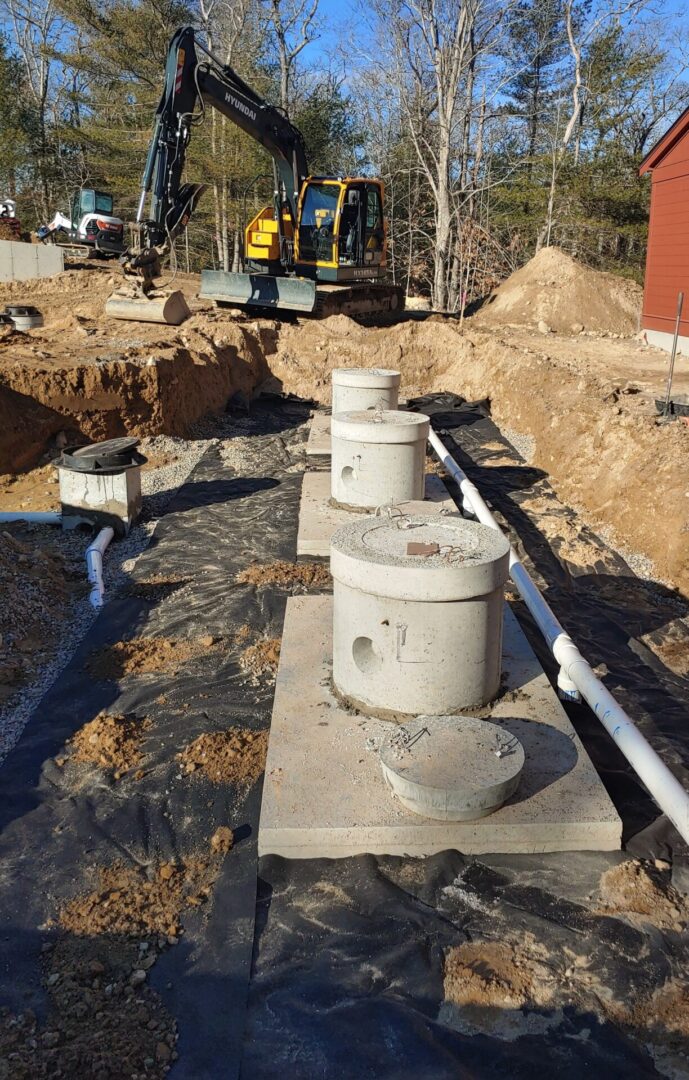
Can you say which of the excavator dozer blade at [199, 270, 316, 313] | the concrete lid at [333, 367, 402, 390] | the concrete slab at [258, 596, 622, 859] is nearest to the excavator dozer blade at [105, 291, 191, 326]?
the excavator dozer blade at [199, 270, 316, 313]

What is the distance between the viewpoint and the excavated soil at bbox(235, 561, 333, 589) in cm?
761

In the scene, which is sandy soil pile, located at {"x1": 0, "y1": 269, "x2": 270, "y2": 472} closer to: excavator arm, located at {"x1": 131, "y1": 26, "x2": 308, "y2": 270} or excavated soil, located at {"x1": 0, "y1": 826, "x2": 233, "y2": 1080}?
excavator arm, located at {"x1": 131, "y1": 26, "x2": 308, "y2": 270}

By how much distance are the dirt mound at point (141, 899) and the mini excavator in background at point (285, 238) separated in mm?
13461

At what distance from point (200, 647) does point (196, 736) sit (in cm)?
132

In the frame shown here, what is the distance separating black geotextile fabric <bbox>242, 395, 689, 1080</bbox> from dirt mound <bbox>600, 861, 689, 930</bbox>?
6 cm

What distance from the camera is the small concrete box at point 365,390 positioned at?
430 inches

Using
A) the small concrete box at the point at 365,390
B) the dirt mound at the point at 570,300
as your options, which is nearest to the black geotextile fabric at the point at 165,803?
the small concrete box at the point at 365,390

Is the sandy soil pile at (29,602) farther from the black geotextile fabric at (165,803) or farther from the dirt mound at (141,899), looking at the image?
the dirt mound at (141,899)

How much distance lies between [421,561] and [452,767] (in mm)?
1099

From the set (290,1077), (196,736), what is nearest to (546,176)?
(196,736)

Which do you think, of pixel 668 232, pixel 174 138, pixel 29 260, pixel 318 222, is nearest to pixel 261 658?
pixel 174 138

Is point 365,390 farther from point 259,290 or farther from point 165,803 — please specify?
point 259,290

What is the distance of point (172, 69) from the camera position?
589 inches

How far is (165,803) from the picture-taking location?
15.1 feet
